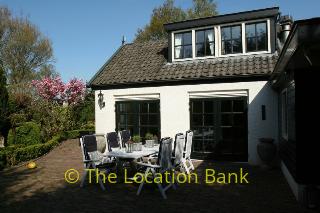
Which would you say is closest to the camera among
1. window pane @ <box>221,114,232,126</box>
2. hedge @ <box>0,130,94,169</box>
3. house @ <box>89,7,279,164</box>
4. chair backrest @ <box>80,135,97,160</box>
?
chair backrest @ <box>80,135,97,160</box>

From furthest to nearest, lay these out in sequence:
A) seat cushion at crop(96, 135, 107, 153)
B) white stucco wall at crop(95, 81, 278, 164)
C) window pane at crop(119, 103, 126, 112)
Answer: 1. seat cushion at crop(96, 135, 107, 153)
2. window pane at crop(119, 103, 126, 112)
3. white stucco wall at crop(95, 81, 278, 164)

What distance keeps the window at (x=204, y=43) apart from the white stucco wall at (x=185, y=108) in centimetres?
167

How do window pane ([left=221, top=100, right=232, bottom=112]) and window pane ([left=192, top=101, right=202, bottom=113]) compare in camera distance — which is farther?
window pane ([left=192, top=101, right=202, bottom=113])

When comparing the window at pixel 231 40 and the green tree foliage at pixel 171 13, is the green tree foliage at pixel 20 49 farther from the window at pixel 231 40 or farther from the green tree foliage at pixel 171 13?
the window at pixel 231 40

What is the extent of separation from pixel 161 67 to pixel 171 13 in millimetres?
23750

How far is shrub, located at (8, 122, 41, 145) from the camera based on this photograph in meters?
14.9

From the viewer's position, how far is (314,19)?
349 centimetres

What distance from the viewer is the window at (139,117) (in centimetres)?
1299

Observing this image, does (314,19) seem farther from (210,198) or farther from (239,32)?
(239,32)

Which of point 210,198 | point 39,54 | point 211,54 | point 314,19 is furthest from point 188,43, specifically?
point 39,54

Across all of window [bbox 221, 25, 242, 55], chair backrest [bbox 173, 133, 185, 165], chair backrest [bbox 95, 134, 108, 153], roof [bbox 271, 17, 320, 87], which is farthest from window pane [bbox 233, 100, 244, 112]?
roof [bbox 271, 17, 320, 87]

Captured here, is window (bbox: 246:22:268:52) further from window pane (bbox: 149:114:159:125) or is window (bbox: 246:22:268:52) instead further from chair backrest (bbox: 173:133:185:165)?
chair backrest (bbox: 173:133:185:165)

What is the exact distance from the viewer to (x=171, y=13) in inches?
1390

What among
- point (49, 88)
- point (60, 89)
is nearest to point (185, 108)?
point (60, 89)
